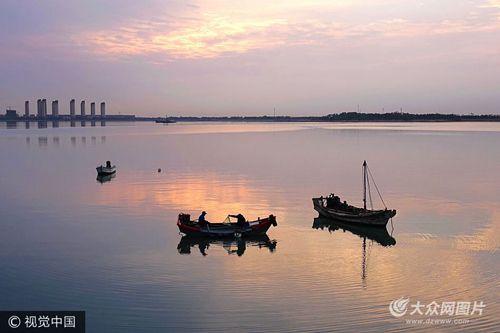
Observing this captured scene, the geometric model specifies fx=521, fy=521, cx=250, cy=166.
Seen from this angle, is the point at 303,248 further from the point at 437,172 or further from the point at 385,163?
the point at 385,163

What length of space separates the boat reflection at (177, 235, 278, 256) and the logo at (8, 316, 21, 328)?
8.76 m

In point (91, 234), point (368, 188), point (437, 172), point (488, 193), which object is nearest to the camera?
point (91, 234)

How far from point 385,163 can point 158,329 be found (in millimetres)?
50625

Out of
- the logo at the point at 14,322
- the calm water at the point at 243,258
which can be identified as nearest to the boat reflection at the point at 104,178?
the calm water at the point at 243,258

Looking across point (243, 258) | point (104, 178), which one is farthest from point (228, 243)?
point (104, 178)

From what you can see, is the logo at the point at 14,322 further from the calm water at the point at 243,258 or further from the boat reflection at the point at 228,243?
the boat reflection at the point at 228,243

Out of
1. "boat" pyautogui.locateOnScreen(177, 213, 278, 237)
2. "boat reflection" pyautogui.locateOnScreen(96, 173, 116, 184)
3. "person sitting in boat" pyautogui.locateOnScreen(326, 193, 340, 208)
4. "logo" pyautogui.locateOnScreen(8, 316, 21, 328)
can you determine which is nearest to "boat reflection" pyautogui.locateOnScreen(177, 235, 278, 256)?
"boat" pyautogui.locateOnScreen(177, 213, 278, 237)

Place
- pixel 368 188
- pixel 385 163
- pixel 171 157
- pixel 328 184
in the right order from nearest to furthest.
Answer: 1. pixel 368 188
2. pixel 328 184
3. pixel 385 163
4. pixel 171 157

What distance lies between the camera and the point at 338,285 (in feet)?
60.9

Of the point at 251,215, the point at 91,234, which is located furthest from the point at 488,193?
the point at 91,234

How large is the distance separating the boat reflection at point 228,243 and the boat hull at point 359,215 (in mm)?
5444

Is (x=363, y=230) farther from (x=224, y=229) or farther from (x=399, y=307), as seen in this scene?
(x=399, y=307)

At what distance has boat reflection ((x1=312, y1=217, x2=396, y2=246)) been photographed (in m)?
25.5

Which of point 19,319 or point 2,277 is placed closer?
point 19,319
